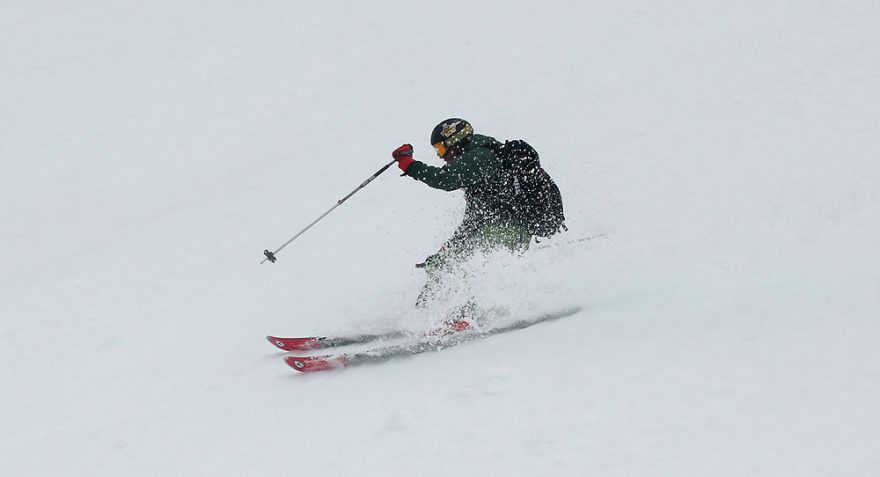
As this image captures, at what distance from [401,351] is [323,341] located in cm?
88

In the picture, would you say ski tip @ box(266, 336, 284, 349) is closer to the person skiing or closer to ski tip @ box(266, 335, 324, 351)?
ski tip @ box(266, 335, 324, 351)

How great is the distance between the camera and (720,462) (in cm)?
376

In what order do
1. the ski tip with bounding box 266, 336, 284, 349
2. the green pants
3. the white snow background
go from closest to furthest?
the white snow background → the green pants → the ski tip with bounding box 266, 336, 284, 349

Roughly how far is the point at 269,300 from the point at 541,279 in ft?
9.97

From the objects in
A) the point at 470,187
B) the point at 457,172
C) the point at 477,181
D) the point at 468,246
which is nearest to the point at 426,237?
the point at 468,246

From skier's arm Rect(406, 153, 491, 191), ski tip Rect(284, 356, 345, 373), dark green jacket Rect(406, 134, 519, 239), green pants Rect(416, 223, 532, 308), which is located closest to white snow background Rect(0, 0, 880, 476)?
ski tip Rect(284, 356, 345, 373)

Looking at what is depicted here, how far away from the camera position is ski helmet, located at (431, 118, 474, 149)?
631 centimetres

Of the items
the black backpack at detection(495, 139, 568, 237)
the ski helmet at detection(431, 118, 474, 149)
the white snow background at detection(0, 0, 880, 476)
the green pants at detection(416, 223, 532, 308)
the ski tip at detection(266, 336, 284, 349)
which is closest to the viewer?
the white snow background at detection(0, 0, 880, 476)

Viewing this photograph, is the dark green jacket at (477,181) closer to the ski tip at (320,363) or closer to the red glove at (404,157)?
the red glove at (404,157)

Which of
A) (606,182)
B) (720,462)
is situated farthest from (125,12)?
(720,462)

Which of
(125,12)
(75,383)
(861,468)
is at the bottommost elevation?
(861,468)

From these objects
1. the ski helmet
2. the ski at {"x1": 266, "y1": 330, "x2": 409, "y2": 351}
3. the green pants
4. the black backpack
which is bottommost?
the ski at {"x1": 266, "y1": 330, "x2": 409, "y2": 351}

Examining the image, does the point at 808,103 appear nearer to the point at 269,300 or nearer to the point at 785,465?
the point at 269,300

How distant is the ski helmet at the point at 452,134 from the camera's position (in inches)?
248
